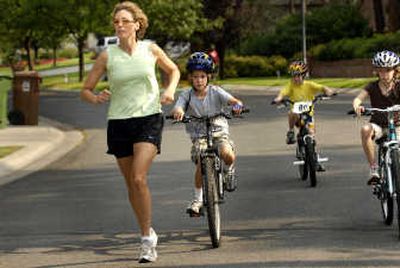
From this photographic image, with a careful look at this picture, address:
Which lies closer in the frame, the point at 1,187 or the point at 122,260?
the point at 122,260

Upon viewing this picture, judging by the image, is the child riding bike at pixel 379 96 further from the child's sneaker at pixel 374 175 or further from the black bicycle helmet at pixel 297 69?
the black bicycle helmet at pixel 297 69

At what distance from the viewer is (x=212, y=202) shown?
326 inches

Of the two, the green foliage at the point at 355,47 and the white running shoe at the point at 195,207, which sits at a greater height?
the green foliage at the point at 355,47

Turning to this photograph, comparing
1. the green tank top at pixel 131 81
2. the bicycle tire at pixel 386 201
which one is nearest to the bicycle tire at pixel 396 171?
the bicycle tire at pixel 386 201

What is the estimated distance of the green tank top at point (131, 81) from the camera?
770 cm

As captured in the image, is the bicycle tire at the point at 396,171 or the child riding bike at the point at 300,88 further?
the child riding bike at the point at 300,88

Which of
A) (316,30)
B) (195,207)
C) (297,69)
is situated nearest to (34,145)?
(297,69)

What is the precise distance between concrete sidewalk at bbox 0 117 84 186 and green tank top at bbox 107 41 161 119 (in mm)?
6733

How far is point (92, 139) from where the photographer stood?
69.6ft

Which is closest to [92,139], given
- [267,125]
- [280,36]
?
[267,125]

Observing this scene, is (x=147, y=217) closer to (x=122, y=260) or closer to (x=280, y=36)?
(x=122, y=260)

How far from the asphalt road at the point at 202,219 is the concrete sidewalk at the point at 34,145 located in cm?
44

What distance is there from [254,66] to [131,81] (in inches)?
1972

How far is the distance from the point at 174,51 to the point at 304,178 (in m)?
51.5
